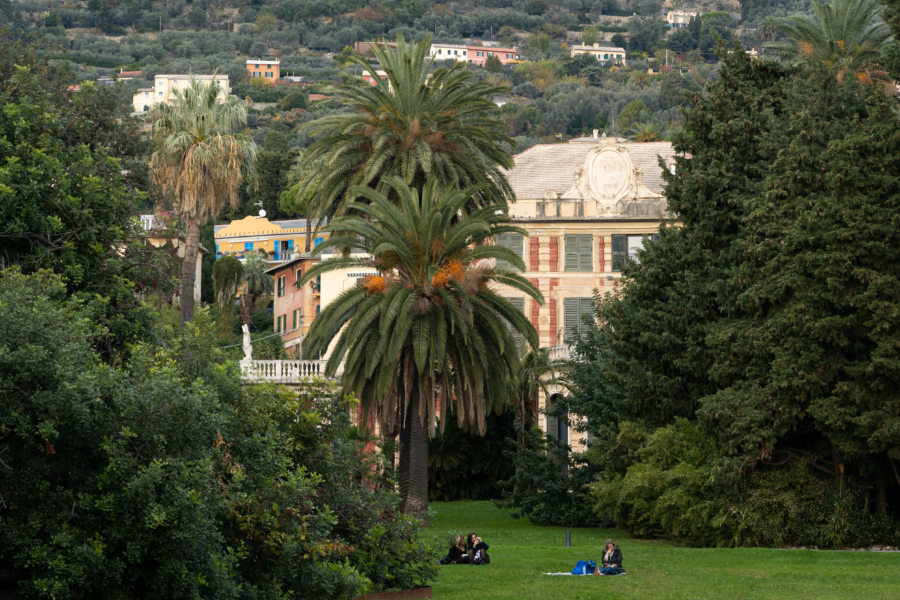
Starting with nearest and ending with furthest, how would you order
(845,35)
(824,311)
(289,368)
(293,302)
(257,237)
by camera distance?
1. (824,311)
2. (845,35)
3. (289,368)
4. (293,302)
5. (257,237)

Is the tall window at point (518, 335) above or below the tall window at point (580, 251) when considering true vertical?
below

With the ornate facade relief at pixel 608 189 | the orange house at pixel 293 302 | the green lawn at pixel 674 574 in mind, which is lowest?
the green lawn at pixel 674 574

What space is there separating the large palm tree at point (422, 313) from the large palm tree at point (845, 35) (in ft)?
44.9

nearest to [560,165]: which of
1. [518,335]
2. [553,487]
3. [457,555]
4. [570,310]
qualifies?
[570,310]

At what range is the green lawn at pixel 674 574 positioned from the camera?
92.1 ft

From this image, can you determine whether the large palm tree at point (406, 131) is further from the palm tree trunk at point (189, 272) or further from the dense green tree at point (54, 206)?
the dense green tree at point (54, 206)

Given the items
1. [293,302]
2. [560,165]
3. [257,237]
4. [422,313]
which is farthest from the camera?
[257,237]

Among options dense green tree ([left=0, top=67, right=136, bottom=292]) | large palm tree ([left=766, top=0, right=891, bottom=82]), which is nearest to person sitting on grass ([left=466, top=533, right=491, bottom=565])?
dense green tree ([left=0, top=67, right=136, bottom=292])

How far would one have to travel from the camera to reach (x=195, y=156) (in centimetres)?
5697

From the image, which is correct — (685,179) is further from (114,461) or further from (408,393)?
(114,461)

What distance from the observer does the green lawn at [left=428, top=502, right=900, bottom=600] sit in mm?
28062

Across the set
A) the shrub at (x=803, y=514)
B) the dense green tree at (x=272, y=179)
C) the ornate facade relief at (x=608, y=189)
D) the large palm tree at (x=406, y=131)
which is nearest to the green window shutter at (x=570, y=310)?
the ornate facade relief at (x=608, y=189)

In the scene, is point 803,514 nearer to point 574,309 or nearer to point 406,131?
point 406,131

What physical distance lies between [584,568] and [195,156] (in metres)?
30.8
